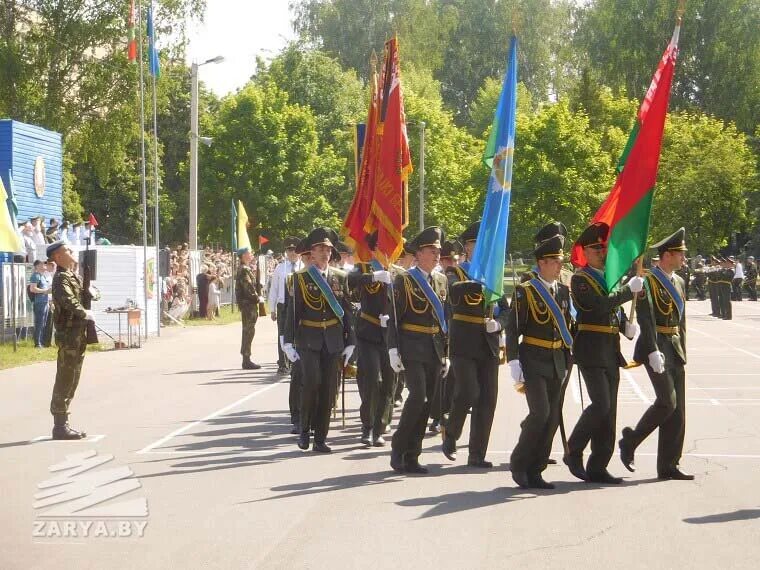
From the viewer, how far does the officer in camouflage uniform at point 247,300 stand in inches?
815

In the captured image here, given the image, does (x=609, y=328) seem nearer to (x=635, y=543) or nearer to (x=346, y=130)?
(x=635, y=543)

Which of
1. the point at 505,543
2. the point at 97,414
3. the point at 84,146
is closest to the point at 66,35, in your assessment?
the point at 84,146

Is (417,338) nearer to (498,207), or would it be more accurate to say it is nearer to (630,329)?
(498,207)

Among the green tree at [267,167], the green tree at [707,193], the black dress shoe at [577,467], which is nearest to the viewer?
the black dress shoe at [577,467]

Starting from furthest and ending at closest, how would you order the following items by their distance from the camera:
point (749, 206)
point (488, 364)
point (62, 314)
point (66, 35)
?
point (749, 206), point (66, 35), point (62, 314), point (488, 364)

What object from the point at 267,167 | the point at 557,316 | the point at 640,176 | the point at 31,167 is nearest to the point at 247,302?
the point at 640,176

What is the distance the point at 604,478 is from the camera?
995cm

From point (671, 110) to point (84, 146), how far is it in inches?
1348

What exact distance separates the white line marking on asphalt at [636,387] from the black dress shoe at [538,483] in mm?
6219

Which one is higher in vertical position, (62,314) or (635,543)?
(62,314)

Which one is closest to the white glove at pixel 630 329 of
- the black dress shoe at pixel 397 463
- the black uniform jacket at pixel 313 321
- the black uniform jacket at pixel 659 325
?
the black uniform jacket at pixel 659 325

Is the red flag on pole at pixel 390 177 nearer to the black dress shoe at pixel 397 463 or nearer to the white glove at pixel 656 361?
the black dress shoe at pixel 397 463

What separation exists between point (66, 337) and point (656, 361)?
5.82m

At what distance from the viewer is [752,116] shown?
69250 mm
